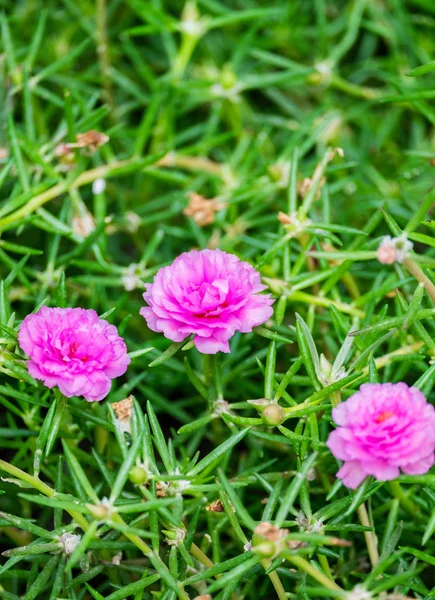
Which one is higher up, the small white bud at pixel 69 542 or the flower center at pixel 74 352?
the flower center at pixel 74 352

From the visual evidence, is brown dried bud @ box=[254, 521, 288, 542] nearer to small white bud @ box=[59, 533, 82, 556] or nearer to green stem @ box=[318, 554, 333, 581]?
green stem @ box=[318, 554, 333, 581]

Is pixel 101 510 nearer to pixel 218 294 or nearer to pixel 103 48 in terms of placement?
pixel 218 294

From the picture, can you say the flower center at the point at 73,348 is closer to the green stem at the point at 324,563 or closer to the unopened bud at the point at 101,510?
the unopened bud at the point at 101,510

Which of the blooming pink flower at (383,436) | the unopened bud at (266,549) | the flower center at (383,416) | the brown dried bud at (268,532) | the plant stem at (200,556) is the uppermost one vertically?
the flower center at (383,416)

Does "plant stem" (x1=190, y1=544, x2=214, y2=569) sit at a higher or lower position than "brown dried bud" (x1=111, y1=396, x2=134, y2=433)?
lower

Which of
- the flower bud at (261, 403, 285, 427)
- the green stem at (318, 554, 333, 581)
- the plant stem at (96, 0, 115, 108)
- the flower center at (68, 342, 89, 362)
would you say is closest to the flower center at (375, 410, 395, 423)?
the flower bud at (261, 403, 285, 427)

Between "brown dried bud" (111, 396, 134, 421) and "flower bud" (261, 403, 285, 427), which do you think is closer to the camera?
"flower bud" (261, 403, 285, 427)

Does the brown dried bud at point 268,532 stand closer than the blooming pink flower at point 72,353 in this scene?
Yes

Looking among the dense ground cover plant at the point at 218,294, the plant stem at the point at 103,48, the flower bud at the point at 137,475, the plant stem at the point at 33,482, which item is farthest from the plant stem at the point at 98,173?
the flower bud at the point at 137,475

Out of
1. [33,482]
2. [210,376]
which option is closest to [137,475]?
[33,482]
